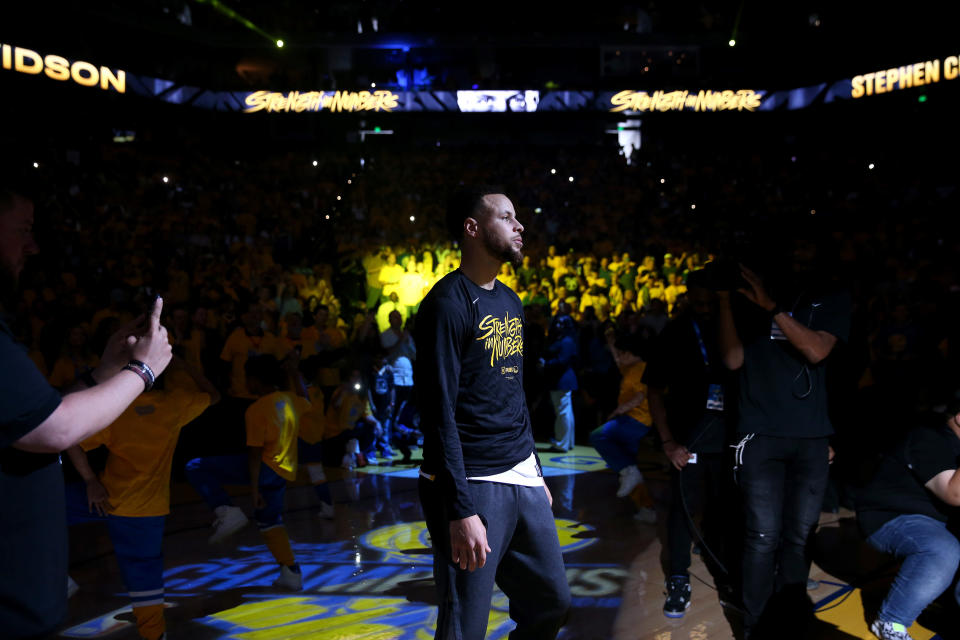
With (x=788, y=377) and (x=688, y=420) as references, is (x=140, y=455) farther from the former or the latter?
(x=788, y=377)

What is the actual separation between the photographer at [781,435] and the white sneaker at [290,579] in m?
2.49

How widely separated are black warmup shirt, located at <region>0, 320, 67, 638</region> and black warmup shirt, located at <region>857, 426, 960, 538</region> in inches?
143

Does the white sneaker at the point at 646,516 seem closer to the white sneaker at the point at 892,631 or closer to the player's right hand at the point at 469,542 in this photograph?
the white sneaker at the point at 892,631

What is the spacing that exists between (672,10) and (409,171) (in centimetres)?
1370

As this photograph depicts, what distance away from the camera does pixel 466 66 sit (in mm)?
30250

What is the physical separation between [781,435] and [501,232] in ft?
5.67

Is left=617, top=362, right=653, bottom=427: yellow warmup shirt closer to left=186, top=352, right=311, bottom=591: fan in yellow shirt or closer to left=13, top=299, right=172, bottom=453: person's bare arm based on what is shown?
left=186, top=352, right=311, bottom=591: fan in yellow shirt

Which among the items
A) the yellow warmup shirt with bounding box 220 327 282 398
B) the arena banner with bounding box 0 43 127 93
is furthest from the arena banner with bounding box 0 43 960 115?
the yellow warmup shirt with bounding box 220 327 282 398

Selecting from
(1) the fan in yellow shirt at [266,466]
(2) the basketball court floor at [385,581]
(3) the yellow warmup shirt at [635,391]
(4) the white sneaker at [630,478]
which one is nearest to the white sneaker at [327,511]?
(2) the basketball court floor at [385,581]

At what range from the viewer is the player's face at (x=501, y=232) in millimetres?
2726

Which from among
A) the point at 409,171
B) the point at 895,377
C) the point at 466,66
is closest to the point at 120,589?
the point at 895,377

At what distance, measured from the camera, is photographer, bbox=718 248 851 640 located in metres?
3.56

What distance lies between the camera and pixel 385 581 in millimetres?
4730

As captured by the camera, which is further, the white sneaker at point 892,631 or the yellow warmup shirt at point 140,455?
the white sneaker at point 892,631
